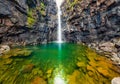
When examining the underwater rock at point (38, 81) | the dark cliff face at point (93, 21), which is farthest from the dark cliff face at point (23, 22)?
the underwater rock at point (38, 81)

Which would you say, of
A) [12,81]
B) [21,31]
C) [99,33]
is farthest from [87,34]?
[12,81]

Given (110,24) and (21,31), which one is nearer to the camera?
(110,24)

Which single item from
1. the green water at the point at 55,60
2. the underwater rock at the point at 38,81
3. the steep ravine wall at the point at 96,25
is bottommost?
the underwater rock at the point at 38,81

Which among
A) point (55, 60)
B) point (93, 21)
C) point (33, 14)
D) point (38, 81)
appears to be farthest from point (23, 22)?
point (38, 81)

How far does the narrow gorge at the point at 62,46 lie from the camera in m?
16.6

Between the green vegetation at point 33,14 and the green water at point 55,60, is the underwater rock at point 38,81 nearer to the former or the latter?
the green water at point 55,60

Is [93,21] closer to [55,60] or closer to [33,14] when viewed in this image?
[33,14]

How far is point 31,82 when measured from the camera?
13.0 m

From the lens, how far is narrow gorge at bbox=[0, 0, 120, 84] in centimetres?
1659

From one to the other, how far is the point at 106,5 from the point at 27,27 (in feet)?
98.4

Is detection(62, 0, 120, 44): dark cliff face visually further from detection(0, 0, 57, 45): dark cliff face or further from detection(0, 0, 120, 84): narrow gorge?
detection(0, 0, 57, 45): dark cliff face

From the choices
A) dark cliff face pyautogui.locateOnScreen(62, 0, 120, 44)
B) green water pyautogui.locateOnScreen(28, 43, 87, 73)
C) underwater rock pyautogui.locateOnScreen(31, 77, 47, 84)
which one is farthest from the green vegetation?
underwater rock pyautogui.locateOnScreen(31, 77, 47, 84)

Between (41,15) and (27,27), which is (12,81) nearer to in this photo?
(27,27)

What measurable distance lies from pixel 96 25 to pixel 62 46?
1573 centimetres
